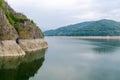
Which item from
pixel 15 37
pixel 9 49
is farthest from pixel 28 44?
pixel 9 49

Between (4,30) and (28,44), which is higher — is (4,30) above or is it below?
above

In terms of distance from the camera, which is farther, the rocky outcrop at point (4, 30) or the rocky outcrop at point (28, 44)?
the rocky outcrop at point (28, 44)

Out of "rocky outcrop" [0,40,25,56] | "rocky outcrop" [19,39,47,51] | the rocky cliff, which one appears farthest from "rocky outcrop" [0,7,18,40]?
"rocky outcrop" [19,39,47,51]

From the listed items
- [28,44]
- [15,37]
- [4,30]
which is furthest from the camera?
[28,44]

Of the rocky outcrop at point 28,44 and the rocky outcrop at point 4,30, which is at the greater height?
the rocky outcrop at point 4,30

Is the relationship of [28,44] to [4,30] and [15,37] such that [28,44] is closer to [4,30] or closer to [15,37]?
[15,37]

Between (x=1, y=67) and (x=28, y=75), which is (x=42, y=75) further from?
(x=1, y=67)

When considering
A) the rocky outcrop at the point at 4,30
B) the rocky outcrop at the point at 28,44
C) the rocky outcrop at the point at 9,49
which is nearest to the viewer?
the rocky outcrop at the point at 9,49

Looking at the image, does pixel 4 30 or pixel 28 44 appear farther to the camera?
pixel 28 44

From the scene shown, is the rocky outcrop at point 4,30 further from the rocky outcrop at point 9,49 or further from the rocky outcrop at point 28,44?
the rocky outcrop at point 28,44

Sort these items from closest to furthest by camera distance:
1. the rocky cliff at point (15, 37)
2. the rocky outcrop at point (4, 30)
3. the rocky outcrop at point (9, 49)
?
1. the rocky outcrop at point (9, 49)
2. the rocky cliff at point (15, 37)
3. the rocky outcrop at point (4, 30)

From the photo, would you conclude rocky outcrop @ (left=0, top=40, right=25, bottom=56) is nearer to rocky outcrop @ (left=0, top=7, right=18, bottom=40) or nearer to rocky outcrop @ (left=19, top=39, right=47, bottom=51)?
rocky outcrop @ (left=0, top=7, right=18, bottom=40)

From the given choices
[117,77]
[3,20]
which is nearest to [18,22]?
[3,20]

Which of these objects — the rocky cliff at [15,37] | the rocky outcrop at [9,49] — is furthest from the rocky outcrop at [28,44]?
the rocky outcrop at [9,49]
